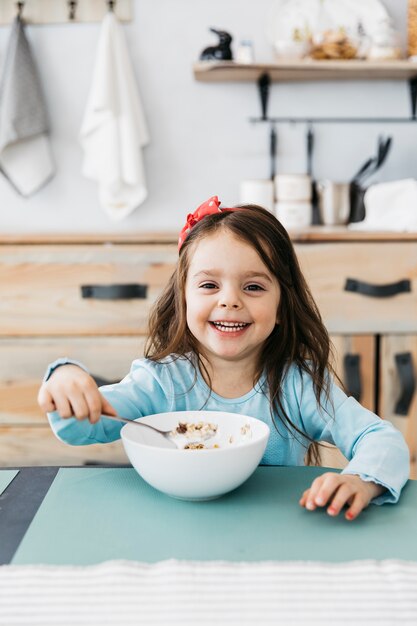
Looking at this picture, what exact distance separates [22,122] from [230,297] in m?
1.63

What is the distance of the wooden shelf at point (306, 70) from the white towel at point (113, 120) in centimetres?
26

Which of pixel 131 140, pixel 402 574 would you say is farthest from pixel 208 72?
pixel 402 574

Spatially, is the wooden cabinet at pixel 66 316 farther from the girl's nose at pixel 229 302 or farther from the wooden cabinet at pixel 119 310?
the girl's nose at pixel 229 302

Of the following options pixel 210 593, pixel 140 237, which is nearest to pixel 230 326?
pixel 210 593

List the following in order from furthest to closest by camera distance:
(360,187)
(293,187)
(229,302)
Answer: (360,187)
(293,187)
(229,302)

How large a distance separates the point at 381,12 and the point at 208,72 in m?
0.64

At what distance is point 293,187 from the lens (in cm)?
→ 233

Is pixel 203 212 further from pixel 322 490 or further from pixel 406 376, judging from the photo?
pixel 406 376

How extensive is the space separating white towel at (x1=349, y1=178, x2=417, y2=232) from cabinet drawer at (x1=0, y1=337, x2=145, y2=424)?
830mm

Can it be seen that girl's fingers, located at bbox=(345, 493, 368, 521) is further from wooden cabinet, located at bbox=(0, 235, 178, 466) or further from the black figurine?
the black figurine

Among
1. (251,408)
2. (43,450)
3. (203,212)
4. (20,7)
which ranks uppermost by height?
(20,7)

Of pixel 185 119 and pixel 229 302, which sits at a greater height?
pixel 185 119

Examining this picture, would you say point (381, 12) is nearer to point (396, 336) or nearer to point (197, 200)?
point (197, 200)

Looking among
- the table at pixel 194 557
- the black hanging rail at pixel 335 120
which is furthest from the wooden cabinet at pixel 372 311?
the table at pixel 194 557
